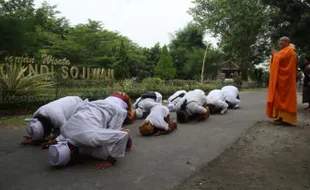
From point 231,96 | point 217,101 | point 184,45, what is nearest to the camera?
point 217,101

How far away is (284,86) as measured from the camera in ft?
19.8

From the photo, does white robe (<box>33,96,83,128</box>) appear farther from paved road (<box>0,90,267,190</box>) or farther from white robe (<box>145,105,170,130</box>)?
white robe (<box>145,105,170,130</box>)

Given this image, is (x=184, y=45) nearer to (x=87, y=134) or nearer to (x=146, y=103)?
(x=146, y=103)

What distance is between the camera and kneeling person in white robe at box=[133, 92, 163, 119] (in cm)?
654

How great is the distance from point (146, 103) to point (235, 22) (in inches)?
762

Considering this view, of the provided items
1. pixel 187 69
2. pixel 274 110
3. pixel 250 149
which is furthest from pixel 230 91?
pixel 187 69

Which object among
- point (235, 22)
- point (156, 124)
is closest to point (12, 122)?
point (156, 124)

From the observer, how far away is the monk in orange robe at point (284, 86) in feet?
19.6

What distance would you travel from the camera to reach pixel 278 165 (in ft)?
11.2

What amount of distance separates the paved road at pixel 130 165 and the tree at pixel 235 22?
19998mm

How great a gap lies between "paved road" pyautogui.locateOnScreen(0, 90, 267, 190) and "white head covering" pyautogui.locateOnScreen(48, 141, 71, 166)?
10 centimetres

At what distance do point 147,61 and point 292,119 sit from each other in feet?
67.3

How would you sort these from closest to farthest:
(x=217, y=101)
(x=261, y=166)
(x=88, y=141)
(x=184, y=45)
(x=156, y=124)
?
(x=88, y=141) < (x=261, y=166) < (x=156, y=124) < (x=217, y=101) < (x=184, y=45)

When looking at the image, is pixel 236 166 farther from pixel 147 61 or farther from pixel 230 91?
pixel 147 61
